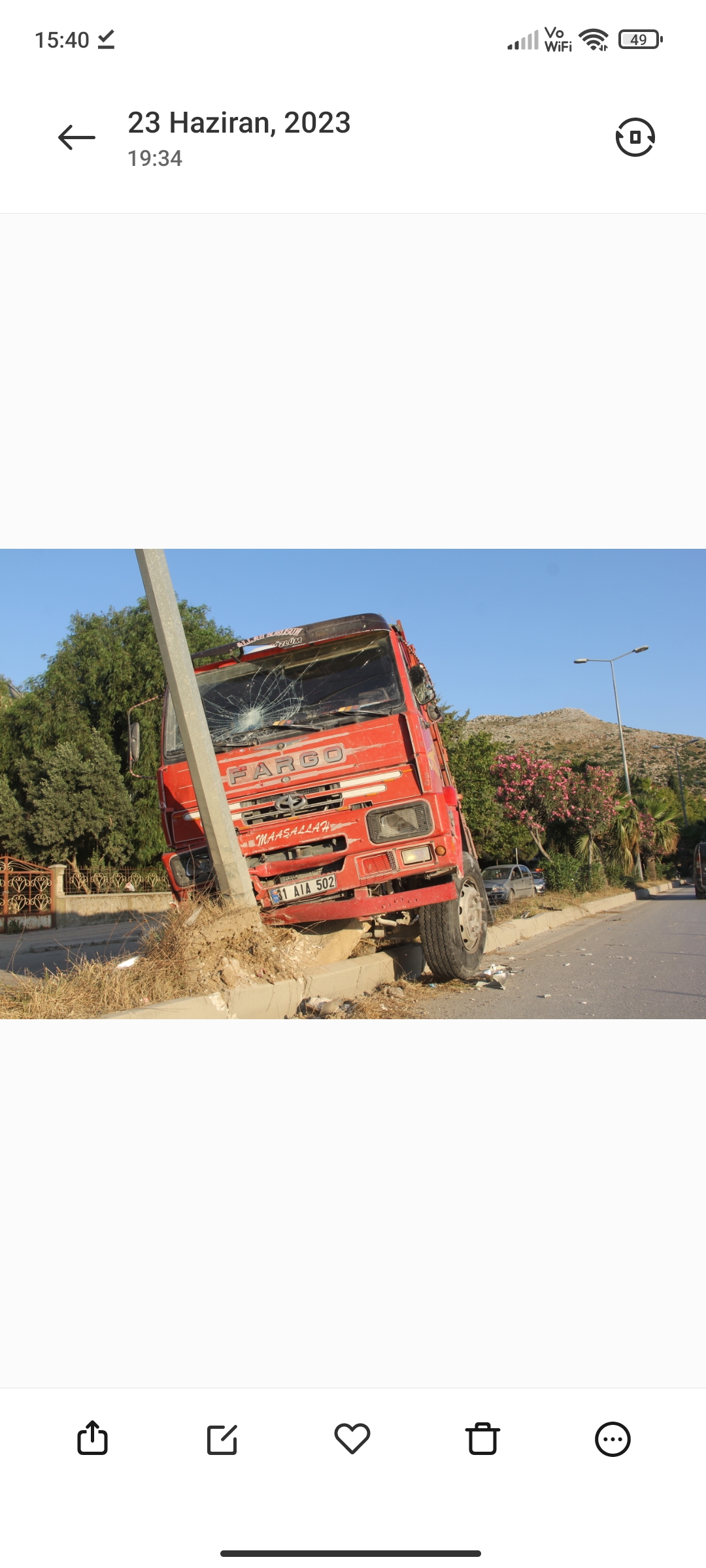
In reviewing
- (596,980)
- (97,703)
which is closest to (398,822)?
(596,980)

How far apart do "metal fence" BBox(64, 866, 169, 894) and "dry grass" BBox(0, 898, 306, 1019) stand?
61.5 feet

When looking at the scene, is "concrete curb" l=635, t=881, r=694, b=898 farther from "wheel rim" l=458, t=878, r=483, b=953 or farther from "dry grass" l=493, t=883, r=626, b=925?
"wheel rim" l=458, t=878, r=483, b=953

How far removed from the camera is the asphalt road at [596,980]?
6277mm

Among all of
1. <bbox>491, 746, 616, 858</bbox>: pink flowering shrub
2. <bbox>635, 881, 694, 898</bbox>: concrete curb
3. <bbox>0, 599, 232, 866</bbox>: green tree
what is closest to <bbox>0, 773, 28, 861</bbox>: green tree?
<bbox>0, 599, 232, 866</bbox>: green tree

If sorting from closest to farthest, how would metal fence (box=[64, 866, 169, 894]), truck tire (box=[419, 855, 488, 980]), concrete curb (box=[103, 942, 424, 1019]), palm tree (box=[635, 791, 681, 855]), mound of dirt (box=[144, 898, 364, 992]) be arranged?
concrete curb (box=[103, 942, 424, 1019]) < mound of dirt (box=[144, 898, 364, 992]) < truck tire (box=[419, 855, 488, 980]) < metal fence (box=[64, 866, 169, 894]) < palm tree (box=[635, 791, 681, 855])

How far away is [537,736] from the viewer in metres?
49.3

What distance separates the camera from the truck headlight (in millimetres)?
6496

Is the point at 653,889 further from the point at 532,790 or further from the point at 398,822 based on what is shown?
the point at 398,822

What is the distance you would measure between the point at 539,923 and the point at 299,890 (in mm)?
8318
